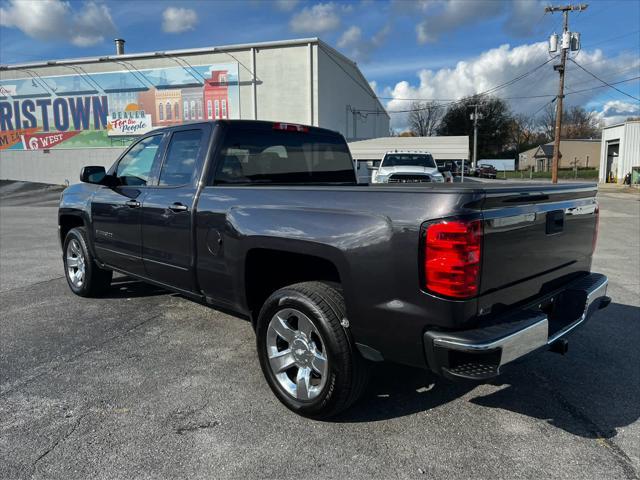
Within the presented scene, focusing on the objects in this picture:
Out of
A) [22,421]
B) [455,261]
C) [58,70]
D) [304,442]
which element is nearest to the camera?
[455,261]

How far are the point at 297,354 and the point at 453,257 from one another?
4.19ft

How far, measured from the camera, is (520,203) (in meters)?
2.67

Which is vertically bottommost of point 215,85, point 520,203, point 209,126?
point 520,203

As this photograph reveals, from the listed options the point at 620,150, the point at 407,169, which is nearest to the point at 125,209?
the point at 407,169

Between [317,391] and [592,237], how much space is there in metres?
2.37

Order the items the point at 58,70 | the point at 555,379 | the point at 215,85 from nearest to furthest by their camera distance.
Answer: the point at 555,379 < the point at 215,85 < the point at 58,70

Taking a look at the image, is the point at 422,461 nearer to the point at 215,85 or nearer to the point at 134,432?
the point at 134,432

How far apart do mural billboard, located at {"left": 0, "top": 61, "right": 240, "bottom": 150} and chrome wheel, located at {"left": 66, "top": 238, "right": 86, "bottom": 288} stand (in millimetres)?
22317

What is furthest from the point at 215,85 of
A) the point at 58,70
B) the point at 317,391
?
the point at 317,391

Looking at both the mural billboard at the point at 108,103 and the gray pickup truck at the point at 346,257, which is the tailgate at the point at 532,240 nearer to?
the gray pickup truck at the point at 346,257

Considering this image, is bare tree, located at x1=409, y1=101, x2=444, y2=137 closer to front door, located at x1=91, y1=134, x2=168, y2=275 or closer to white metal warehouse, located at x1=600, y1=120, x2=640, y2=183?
white metal warehouse, located at x1=600, y1=120, x2=640, y2=183

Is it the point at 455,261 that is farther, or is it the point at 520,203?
the point at 520,203

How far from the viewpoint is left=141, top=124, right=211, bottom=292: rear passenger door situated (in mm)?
3852

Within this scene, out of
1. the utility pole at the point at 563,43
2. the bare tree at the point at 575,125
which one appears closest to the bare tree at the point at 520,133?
the bare tree at the point at 575,125
